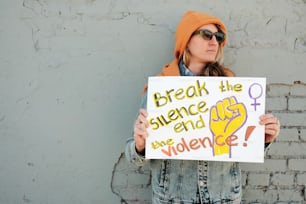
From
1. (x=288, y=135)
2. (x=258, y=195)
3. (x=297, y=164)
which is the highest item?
(x=288, y=135)

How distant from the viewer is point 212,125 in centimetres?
183

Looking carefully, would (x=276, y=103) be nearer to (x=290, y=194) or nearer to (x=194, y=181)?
(x=290, y=194)

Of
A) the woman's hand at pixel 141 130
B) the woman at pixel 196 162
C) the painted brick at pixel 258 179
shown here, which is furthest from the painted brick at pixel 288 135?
the woman's hand at pixel 141 130

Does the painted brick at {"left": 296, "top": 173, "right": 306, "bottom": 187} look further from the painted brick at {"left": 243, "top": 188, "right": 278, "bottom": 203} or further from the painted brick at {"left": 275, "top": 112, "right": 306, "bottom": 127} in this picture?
the painted brick at {"left": 275, "top": 112, "right": 306, "bottom": 127}

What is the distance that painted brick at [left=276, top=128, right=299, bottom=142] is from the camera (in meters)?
2.44

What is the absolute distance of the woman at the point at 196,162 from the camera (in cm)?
187

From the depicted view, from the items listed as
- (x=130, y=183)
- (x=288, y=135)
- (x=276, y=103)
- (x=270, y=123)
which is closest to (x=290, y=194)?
(x=288, y=135)

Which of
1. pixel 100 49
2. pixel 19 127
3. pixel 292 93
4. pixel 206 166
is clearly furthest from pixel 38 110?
pixel 292 93

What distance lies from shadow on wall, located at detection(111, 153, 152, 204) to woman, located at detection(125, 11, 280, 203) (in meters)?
0.47

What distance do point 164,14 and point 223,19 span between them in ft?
1.16

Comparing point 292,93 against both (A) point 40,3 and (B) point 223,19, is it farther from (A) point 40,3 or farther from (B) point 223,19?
(A) point 40,3

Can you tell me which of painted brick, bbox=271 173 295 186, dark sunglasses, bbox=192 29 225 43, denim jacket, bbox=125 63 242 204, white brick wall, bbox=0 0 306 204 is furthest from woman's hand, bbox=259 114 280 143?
painted brick, bbox=271 173 295 186

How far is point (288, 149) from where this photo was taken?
245cm

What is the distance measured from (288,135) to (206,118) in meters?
0.85
